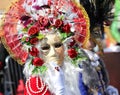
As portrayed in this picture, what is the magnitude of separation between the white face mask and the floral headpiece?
0.14ft

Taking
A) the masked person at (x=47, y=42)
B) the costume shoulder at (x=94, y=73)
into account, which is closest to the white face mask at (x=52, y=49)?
the masked person at (x=47, y=42)

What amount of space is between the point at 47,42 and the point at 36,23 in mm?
158

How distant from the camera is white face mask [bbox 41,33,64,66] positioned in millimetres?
3693

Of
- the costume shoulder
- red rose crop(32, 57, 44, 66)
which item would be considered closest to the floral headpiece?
red rose crop(32, 57, 44, 66)

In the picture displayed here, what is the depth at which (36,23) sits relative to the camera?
3736 mm

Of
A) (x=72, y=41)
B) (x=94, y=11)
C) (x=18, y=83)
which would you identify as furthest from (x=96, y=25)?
(x=18, y=83)

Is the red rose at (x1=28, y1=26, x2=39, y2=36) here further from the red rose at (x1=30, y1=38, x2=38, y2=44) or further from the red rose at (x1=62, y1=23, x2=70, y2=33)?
the red rose at (x1=62, y1=23, x2=70, y2=33)

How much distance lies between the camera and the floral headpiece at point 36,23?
146 inches

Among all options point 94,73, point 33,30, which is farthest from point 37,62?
point 94,73

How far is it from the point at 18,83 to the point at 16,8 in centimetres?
290

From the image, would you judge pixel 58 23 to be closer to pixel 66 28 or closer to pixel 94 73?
pixel 66 28

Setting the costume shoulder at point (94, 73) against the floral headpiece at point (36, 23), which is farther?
the costume shoulder at point (94, 73)

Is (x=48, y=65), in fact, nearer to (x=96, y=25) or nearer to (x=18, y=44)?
(x=18, y=44)

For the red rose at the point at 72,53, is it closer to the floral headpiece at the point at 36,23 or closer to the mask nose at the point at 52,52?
the floral headpiece at the point at 36,23
